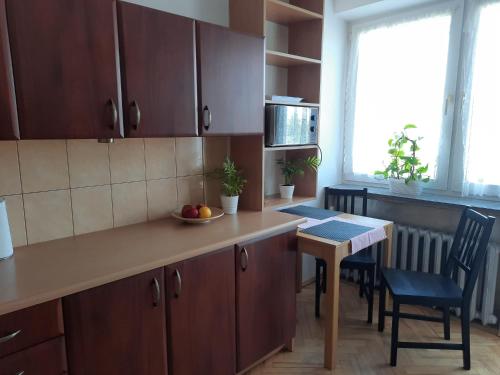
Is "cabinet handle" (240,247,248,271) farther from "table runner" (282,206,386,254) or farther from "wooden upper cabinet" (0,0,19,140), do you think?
"wooden upper cabinet" (0,0,19,140)

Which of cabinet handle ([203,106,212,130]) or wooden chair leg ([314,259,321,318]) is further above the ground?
cabinet handle ([203,106,212,130])

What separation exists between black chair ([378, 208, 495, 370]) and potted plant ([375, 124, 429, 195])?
56 centimetres

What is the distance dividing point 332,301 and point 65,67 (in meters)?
1.71

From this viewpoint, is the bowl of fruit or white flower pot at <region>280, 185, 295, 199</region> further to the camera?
white flower pot at <region>280, 185, 295, 199</region>

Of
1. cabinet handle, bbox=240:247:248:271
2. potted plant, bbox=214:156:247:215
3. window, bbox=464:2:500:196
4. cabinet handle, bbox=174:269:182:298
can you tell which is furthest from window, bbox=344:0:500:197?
cabinet handle, bbox=174:269:182:298

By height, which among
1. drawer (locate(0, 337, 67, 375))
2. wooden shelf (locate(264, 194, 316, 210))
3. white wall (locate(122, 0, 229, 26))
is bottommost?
drawer (locate(0, 337, 67, 375))

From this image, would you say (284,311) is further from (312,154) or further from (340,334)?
(312,154)

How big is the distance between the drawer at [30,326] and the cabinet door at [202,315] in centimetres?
43

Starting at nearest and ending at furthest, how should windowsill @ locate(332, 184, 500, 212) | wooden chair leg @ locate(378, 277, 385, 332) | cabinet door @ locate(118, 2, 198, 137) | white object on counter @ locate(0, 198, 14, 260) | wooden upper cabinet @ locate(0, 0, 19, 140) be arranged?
wooden upper cabinet @ locate(0, 0, 19, 140)
white object on counter @ locate(0, 198, 14, 260)
cabinet door @ locate(118, 2, 198, 137)
wooden chair leg @ locate(378, 277, 385, 332)
windowsill @ locate(332, 184, 500, 212)

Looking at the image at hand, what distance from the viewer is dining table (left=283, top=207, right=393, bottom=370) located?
1.91 metres

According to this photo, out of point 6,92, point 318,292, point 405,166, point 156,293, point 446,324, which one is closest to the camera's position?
point 6,92

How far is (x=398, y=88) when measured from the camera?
9.13 ft

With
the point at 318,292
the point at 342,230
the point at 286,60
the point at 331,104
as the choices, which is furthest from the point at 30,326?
the point at 331,104

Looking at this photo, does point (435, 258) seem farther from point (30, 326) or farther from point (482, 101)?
point (30, 326)
